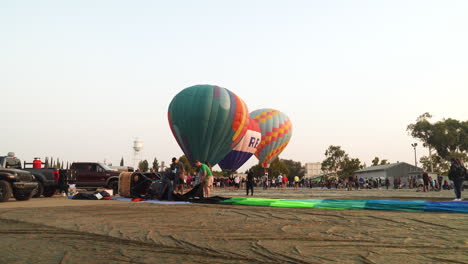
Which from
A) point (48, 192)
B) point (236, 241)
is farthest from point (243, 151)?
point (236, 241)

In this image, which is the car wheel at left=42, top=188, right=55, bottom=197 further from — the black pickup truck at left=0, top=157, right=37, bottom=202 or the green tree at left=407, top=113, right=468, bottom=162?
the green tree at left=407, top=113, right=468, bottom=162

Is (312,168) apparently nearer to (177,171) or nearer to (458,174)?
(458,174)

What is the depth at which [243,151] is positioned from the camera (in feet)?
156

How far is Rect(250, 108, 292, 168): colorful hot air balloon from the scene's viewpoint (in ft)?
178

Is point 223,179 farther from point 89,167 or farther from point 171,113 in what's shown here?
point 89,167

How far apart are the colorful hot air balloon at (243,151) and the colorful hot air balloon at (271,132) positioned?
4933 mm

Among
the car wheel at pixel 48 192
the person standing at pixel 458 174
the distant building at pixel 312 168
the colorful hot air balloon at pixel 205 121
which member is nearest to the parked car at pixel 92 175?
the car wheel at pixel 48 192

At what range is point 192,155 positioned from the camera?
36.5 m

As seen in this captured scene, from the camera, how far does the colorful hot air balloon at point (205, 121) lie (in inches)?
1404

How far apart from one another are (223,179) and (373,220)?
4470 cm

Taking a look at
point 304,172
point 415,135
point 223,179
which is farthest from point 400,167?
point 304,172

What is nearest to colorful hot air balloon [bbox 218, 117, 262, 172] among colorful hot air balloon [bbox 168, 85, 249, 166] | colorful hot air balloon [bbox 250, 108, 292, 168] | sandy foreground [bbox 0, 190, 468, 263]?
colorful hot air balloon [bbox 250, 108, 292, 168]

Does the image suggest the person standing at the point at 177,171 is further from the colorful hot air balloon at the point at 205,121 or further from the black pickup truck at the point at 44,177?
the colorful hot air balloon at the point at 205,121

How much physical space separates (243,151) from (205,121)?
12.7 m
